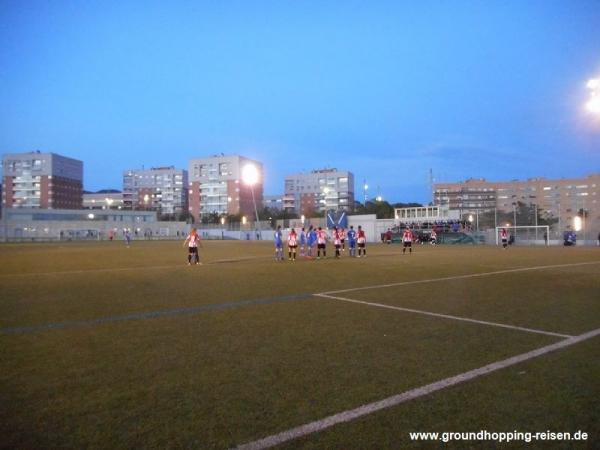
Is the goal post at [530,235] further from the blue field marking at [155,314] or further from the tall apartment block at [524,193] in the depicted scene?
the tall apartment block at [524,193]

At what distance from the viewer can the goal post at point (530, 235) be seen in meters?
46.2

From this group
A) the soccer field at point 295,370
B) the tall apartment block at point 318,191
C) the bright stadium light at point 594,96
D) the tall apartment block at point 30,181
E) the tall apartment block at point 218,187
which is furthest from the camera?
the tall apartment block at point 318,191

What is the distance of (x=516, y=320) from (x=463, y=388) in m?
4.13

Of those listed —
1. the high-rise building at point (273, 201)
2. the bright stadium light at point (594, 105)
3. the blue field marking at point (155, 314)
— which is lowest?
the blue field marking at point (155, 314)

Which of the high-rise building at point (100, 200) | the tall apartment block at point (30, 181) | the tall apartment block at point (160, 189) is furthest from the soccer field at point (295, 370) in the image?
the high-rise building at point (100, 200)

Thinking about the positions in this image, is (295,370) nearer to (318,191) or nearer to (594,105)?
(594,105)

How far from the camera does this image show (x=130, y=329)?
765cm

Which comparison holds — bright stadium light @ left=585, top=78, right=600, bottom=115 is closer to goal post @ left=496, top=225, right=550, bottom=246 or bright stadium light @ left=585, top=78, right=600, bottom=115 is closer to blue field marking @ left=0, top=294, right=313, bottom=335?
blue field marking @ left=0, top=294, right=313, bottom=335

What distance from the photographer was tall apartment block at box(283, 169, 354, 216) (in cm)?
14862

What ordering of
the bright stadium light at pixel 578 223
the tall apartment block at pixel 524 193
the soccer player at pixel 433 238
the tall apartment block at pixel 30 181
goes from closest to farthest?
the bright stadium light at pixel 578 223 < the soccer player at pixel 433 238 < the tall apartment block at pixel 524 193 < the tall apartment block at pixel 30 181

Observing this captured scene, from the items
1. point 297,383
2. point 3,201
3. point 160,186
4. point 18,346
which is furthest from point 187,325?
point 160,186

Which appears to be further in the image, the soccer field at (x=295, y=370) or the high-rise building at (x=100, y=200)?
the high-rise building at (x=100, y=200)

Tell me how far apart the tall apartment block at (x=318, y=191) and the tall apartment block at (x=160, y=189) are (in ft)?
126

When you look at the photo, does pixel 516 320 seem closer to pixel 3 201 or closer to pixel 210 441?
pixel 210 441
